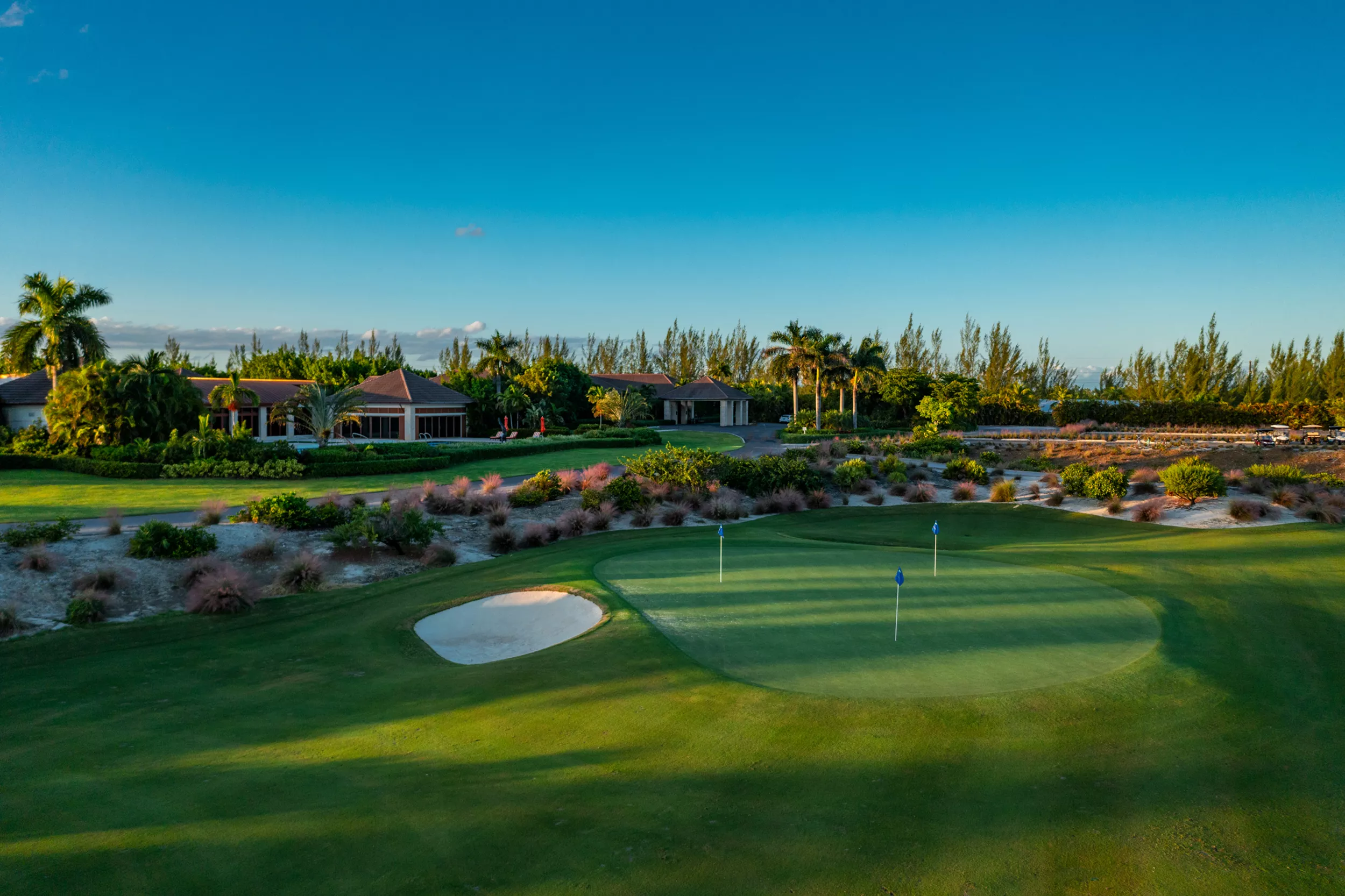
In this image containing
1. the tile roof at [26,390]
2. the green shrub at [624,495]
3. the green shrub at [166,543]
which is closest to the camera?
the green shrub at [166,543]

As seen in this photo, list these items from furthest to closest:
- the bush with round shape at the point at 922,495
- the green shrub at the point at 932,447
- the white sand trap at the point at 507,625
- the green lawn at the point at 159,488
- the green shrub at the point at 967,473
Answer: the green shrub at the point at 932,447 → the green shrub at the point at 967,473 → the bush with round shape at the point at 922,495 → the green lawn at the point at 159,488 → the white sand trap at the point at 507,625

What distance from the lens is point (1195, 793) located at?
5434 mm

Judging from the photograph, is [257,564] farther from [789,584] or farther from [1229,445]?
[1229,445]

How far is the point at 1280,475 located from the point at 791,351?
3848 centimetres

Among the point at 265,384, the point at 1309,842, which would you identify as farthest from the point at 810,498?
the point at 265,384

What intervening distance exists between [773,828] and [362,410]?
2103 inches

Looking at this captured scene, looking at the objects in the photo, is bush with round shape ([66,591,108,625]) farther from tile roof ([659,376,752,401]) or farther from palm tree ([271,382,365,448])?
tile roof ([659,376,752,401])

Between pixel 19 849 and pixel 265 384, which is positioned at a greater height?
pixel 265 384

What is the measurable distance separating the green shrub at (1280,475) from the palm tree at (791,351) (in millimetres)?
36448

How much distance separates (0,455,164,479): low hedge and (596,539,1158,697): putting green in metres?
25.0

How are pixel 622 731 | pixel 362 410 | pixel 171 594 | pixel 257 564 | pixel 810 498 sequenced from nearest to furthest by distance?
pixel 622 731 → pixel 171 594 → pixel 257 564 → pixel 810 498 → pixel 362 410

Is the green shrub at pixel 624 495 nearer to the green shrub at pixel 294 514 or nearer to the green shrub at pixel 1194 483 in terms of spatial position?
the green shrub at pixel 294 514

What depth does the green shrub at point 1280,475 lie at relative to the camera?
23188 mm

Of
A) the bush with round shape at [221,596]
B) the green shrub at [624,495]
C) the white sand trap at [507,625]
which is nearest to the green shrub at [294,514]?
the bush with round shape at [221,596]
